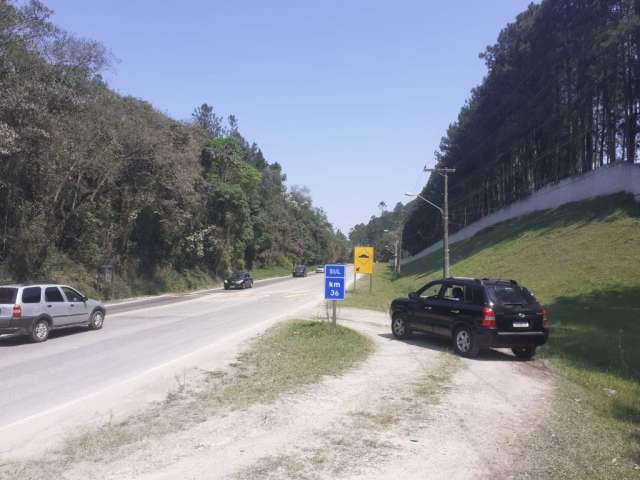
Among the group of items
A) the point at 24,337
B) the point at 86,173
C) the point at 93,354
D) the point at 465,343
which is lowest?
the point at 24,337

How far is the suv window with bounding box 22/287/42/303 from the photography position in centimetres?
1455

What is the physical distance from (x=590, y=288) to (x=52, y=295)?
19.7 m

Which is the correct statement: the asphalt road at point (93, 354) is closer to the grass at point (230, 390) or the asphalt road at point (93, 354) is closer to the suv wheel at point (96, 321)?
the suv wheel at point (96, 321)

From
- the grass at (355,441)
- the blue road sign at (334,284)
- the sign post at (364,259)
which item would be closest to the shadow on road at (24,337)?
the blue road sign at (334,284)

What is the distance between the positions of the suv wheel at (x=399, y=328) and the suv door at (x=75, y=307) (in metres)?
9.19

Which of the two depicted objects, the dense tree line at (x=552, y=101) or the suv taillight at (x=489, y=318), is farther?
the dense tree line at (x=552, y=101)

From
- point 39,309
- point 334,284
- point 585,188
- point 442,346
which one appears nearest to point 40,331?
point 39,309

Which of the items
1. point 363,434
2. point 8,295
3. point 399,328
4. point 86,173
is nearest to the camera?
point 363,434

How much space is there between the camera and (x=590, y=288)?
73.7 ft

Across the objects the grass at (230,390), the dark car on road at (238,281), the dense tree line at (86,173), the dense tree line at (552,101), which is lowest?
A: the grass at (230,390)

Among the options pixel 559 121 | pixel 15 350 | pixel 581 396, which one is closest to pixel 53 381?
pixel 15 350

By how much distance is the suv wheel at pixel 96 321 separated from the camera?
56.3 feet

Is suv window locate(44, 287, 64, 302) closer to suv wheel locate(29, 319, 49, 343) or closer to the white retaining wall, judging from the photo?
suv wheel locate(29, 319, 49, 343)

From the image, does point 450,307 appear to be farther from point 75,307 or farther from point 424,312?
point 75,307
